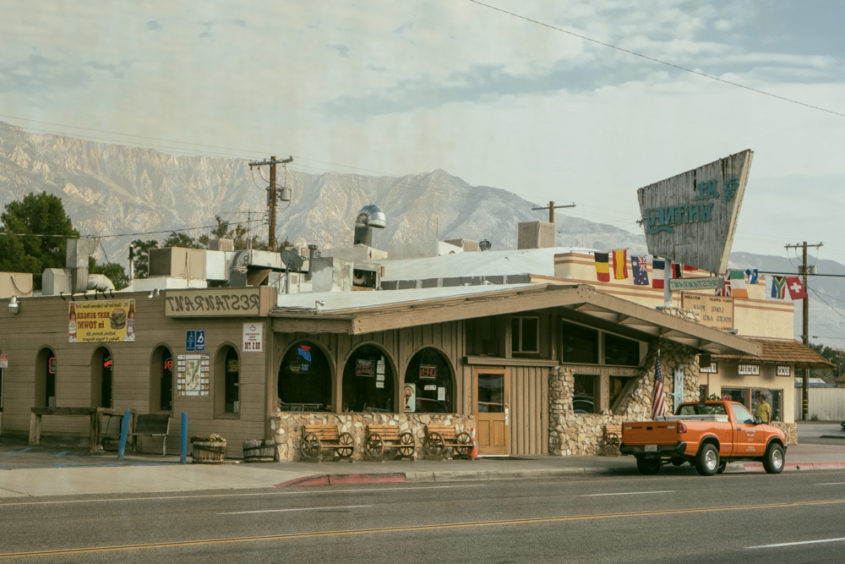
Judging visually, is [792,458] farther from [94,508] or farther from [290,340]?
[94,508]

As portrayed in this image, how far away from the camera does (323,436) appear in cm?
2519

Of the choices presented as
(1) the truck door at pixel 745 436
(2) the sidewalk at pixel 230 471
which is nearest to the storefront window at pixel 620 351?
(2) the sidewalk at pixel 230 471

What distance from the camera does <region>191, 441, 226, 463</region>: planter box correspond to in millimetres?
23188

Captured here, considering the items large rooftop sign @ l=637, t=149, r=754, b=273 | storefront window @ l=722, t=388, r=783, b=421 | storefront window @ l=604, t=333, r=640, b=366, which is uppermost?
large rooftop sign @ l=637, t=149, r=754, b=273

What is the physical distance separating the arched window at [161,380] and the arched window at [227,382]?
1.92 metres

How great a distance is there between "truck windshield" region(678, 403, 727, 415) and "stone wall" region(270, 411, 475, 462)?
222 inches

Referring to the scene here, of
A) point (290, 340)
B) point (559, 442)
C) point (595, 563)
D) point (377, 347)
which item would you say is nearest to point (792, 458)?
point (559, 442)

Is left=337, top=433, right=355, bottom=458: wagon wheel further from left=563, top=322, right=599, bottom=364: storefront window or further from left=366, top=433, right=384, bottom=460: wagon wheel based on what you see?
left=563, top=322, right=599, bottom=364: storefront window

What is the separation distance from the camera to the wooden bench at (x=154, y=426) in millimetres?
25906

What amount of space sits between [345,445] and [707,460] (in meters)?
8.42

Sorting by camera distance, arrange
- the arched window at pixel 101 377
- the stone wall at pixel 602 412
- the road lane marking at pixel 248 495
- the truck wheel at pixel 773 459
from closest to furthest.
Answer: the road lane marking at pixel 248 495, the truck wheel at pixel 773 459, the arched window at pixel 101 377, the stone wall at pixel 602 412

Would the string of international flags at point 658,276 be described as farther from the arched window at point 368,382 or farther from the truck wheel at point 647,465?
the arched window at point 368,382

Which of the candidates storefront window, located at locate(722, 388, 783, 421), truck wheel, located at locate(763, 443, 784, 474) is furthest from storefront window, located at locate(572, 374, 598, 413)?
storefront window, located at locate(722, 388, 783, 421)

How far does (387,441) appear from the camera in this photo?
1038 inches
